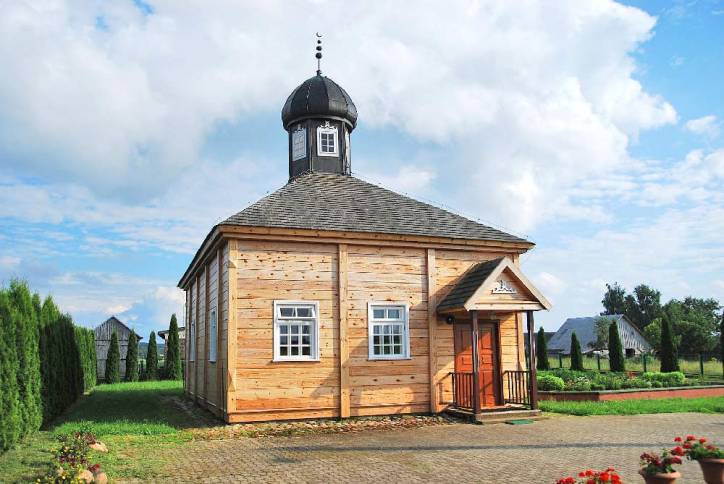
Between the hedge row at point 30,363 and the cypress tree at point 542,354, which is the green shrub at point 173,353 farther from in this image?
the cypress tree at point 542,354

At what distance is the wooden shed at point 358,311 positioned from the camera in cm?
1324

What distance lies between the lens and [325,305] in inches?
546

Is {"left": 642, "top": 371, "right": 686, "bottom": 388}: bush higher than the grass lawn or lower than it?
higher

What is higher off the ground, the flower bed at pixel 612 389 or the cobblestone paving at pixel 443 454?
the flower bed at pixel 612 389

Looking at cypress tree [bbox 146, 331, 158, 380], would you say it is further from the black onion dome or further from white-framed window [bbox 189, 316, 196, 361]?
the black onion dome

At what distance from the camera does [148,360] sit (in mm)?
33719

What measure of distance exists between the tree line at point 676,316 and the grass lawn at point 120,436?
23.5 meters

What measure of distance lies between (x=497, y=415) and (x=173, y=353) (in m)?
24.0

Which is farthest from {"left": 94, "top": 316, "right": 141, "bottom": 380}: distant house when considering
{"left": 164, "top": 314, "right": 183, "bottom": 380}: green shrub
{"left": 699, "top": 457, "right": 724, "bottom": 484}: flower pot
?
{"left": 699, "top": 457, "right": 724, "bottom": 484}: flower pot

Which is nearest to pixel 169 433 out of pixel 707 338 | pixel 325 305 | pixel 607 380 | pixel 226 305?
pixel 226 305

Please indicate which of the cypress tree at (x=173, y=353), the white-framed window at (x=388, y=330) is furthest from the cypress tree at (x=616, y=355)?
the cypress tree at (x=173, y=353)

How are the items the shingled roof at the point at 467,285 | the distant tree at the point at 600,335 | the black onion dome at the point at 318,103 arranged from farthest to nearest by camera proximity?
the distant tree at the point at 600,335
the black onion dome at the point at 318,103
the shingled roof at the point at 467,285

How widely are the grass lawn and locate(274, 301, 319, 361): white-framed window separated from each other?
241 cm

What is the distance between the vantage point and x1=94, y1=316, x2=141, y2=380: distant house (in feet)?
125
